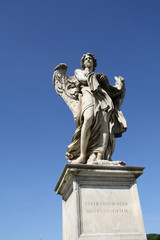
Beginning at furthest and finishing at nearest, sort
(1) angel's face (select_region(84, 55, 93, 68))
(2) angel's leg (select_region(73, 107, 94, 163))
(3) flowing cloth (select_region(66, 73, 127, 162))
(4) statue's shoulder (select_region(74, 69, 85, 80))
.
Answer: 1. (1) angel's face (select_region(84, 55, 93, 68))
2. (4) statue's shoulder (select_region(74, 69, 85, 80))
3. (3) flowing cloth (select_region(66, 73, 127, 162))
4. (2) angel's leg (select_region(73, 107, 94, 163))

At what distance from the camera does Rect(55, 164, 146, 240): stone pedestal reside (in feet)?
16.8


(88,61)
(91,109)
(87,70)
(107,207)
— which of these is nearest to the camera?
(107,207)

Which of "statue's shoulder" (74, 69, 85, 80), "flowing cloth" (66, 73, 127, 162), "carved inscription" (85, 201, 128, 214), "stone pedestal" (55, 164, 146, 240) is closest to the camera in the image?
"stone pedestal" (55, 164, 146, 240)

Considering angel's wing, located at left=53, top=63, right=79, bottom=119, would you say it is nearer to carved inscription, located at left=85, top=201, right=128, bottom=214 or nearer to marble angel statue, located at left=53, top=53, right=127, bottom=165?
marble angel statue, located at left=53, top=53, right=127, bottom=165

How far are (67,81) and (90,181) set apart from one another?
145 inches

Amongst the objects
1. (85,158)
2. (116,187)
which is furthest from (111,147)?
(116,187)

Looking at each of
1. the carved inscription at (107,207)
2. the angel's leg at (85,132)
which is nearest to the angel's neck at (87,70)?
the angel's leg at (85,132)

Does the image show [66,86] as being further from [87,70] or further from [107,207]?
[107,207]

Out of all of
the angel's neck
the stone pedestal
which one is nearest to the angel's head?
the angel's neck

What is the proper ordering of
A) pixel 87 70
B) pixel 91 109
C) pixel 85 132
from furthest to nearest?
pixel 87 70
pixel 91 109
pixel 85 132

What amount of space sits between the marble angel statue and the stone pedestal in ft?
1.45

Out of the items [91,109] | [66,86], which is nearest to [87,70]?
[66,86]

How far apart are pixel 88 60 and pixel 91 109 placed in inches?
80.1

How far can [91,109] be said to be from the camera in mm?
6695
